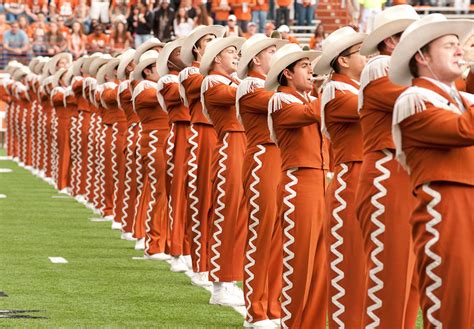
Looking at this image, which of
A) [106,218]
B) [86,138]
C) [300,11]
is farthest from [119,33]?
[106,218]

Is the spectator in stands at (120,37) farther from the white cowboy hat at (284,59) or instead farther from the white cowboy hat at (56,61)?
the white cowboy hat at (284,59)

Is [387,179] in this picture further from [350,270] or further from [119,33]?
[119,33]

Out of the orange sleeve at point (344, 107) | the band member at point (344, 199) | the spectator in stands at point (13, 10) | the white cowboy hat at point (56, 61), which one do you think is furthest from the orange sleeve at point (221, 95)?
the spectator in stands at point (13, 10)

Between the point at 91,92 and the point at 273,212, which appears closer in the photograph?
the point at 273,212

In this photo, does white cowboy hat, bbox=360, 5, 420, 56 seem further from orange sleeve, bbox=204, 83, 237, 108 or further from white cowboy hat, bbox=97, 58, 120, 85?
white cowboy hat, bbox=97, 58, 120, 85

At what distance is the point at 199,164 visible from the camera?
12.2 meters

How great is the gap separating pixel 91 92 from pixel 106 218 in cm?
170

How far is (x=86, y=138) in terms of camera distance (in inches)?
831

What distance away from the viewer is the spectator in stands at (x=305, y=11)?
3581 centimetres

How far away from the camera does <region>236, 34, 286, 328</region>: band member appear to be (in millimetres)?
9531

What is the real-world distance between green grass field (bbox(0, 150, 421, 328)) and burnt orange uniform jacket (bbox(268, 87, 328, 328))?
129 centimetres

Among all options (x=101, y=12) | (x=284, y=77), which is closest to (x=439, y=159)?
(x=284, y=77)

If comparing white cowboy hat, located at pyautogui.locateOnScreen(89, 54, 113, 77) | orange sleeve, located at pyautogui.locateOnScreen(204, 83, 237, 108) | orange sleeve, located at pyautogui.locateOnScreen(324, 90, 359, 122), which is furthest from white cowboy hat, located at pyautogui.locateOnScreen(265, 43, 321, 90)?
white cowboy hat, located at pyautogui.locateOnScreen(89, 54, 113, 77)

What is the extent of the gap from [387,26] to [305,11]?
29.0 metres
